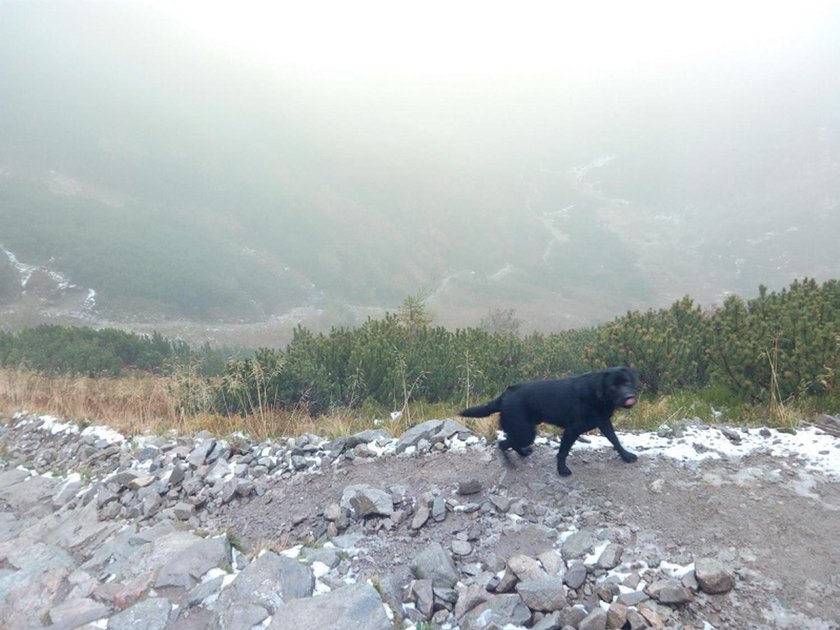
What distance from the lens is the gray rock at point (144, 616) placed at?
3348 millimetres

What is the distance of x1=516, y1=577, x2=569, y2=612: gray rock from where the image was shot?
3.10 meters

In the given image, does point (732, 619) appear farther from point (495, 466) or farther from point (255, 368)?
point (255, 368)

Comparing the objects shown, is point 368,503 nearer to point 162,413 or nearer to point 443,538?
point 443,538

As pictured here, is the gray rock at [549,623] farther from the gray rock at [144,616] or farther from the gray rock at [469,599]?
the gray rock at [144,616]

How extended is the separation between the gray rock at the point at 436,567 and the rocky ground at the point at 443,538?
0.01 metres

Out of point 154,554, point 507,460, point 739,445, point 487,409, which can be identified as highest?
point 487,409

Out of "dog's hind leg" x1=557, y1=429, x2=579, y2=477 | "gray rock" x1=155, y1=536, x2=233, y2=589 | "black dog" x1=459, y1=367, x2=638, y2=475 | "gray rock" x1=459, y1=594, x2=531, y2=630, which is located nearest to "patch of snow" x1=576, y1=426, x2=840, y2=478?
"black dog" x1=459, y1=367, x2=638, y2=475

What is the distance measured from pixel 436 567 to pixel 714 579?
1.62m

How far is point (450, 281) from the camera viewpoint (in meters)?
68.6

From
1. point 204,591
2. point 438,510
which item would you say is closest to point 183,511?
point 204,591

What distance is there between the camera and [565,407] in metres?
4.30

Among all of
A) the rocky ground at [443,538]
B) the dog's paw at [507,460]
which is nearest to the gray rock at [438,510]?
the rocky ground at [443,538]

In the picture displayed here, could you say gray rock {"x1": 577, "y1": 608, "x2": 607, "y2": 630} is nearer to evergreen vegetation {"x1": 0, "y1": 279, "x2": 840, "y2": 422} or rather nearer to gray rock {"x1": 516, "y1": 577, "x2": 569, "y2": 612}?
gray rock {"x1": 516, "y1": 577, "x2": 569, "y2": 612}

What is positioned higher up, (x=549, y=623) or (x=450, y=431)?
(x=450, y=431)
